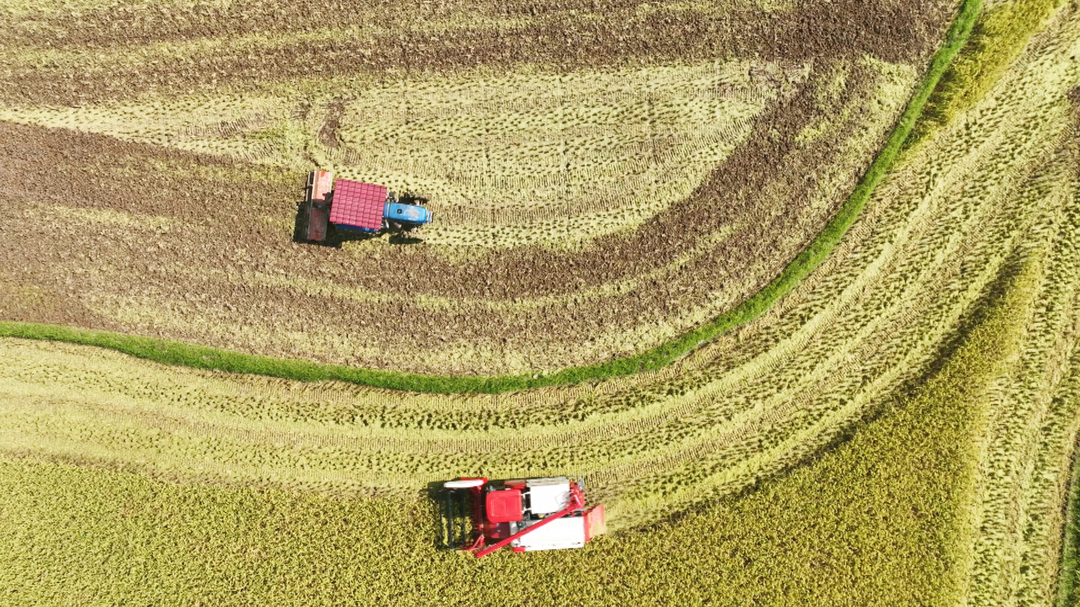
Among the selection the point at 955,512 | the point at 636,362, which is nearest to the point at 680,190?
the point at 636,362

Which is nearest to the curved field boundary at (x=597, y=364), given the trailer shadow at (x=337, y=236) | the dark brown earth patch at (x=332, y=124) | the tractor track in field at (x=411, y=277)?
the tractor track in field at (x=411, y=277)

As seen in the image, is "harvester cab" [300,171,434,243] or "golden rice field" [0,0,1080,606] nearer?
"golden rice field" [0,0,1080,606]

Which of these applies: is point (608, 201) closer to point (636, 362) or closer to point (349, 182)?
point (636, 362)

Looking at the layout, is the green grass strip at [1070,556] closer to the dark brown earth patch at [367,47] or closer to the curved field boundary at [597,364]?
the curved field boundary at [597,364]

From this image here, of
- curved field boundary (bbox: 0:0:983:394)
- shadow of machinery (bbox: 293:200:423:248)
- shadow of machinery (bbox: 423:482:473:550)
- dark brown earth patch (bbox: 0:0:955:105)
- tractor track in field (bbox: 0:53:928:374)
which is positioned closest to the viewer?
shadow of machinery (bbox: 423:482:473:550)

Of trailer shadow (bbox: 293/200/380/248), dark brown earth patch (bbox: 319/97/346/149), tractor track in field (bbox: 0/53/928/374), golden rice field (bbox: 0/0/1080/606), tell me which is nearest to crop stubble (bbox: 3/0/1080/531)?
golden rice field (bbox: 0/0/1080/606)

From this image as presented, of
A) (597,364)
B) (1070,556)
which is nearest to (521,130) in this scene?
(597,364)

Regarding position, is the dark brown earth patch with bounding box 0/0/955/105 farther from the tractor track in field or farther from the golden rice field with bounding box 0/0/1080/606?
the tractor track in field
